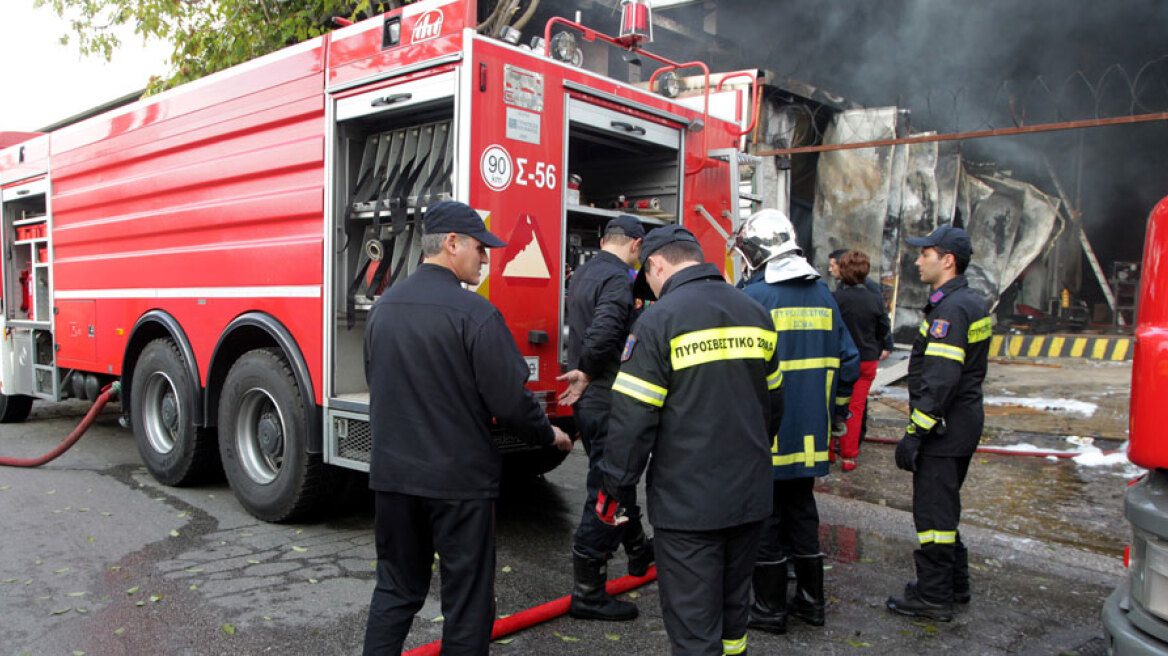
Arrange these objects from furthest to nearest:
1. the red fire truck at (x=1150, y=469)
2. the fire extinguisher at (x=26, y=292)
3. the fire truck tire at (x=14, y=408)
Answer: the fire truck tire at (x=14, y=408) < the fire extinguisher at (x=26, y=292) < the red fire truck at (x=1150, y=469)

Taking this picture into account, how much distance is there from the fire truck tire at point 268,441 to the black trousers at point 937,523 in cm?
322

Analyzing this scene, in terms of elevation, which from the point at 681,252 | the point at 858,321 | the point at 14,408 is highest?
the point at 681,252

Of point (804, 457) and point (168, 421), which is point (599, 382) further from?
point (168, 421)

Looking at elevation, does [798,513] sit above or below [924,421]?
below

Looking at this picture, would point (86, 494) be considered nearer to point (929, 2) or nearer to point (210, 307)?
point (210, 307)

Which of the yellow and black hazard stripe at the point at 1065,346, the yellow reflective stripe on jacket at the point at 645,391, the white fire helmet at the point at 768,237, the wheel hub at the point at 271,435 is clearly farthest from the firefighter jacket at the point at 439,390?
the yellow and black hazard stripe at the point at 1065,346

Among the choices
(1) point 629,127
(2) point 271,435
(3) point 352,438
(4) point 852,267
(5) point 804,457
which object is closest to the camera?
(5) point 804,457

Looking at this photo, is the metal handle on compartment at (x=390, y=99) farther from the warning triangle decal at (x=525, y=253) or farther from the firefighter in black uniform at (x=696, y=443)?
the firefighter in black uniform at (x=696, y=443)

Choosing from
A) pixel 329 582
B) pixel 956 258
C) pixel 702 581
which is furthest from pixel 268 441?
pixel 956 258

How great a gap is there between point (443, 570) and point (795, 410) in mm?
1637

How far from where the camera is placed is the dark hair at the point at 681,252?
2885 millimetres

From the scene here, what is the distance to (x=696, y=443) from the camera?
2.64m

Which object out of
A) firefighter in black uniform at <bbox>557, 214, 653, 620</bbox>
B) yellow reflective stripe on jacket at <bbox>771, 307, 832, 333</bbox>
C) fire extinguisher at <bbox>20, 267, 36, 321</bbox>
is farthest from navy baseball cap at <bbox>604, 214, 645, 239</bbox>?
fire extinguisher at <bbox>20, 267, 36, 321</bbox>

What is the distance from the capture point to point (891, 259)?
1223cm
